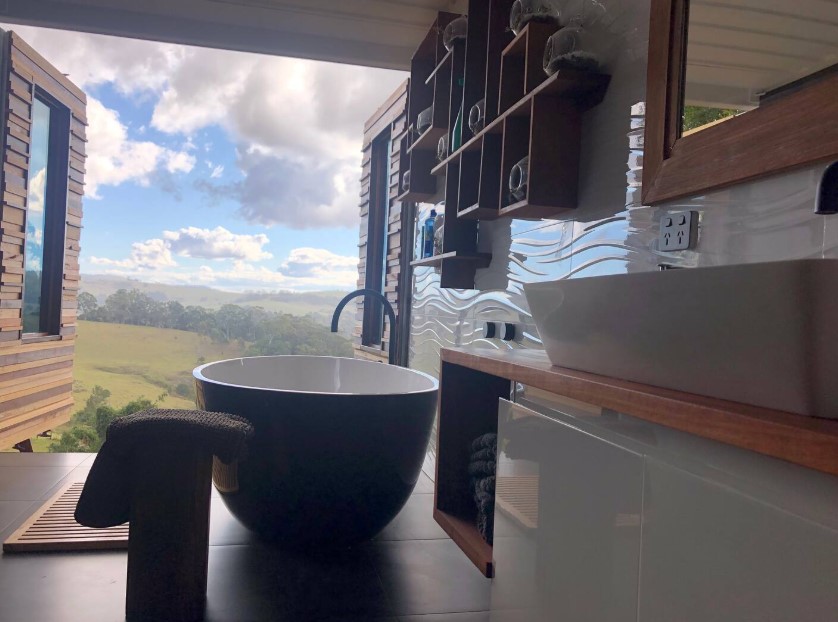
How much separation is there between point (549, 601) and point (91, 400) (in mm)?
5716

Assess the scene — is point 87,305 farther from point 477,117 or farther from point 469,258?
point 477,117

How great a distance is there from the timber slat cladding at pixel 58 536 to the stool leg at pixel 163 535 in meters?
0.50

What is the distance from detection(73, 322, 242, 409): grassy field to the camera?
5715 mm

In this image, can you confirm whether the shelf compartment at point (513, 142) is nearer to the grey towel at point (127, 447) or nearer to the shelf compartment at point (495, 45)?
the shelf compartment at point (495, 45)

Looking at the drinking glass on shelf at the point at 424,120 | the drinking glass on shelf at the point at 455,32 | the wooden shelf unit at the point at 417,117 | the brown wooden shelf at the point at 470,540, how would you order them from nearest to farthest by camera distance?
the brown wooden shelf at the point at 470,540
the drinking glass on shelf at the point at 455,32
the drinking glass on shelf at the point at 424,120
the wooden shelf unit at the point at 417,117

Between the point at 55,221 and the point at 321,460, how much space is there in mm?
3730

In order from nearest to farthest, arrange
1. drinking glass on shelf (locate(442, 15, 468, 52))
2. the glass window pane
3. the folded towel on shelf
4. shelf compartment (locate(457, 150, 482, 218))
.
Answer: the folded towel on shelf → shelf compartment (locate(457, 150, 482, 218)) → drinking glass on shelf (locate(442, 15, 468, 52)) → the glass window pane

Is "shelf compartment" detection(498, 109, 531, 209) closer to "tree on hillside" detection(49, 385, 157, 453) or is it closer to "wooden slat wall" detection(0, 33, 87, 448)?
"wooden slat wall" detection(0, 33, 87, 448)

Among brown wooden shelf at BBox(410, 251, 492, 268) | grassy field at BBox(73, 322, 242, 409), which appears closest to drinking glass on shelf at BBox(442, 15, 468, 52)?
brown wooden shelf at BBox(410, 251, 492, 268)

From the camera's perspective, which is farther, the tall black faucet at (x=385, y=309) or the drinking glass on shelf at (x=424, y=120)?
the tall black faucet at (x=385, y=309)

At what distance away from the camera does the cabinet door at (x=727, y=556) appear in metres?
0.63

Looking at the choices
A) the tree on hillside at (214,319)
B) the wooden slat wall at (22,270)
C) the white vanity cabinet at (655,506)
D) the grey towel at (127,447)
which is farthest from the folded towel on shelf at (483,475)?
the tree on hillside at (214,319)

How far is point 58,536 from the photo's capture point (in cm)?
244

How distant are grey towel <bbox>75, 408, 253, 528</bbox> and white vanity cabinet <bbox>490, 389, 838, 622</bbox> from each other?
0.92 m
